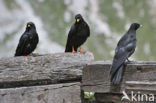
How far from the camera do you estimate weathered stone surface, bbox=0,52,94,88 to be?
6090 mm

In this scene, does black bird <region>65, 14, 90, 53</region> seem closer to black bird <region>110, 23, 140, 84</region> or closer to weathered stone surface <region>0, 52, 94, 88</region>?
weathered stone surface <region>0, 52, 94, 88</region>

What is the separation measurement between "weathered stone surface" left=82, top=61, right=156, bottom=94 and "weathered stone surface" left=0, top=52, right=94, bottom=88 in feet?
0.55

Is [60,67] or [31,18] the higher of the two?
[31,18]

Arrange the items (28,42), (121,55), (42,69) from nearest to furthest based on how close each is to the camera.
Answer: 1. (121,55)
2. (42,69)
3. (28,42)

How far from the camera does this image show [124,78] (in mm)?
5711

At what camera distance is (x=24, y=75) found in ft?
20.5

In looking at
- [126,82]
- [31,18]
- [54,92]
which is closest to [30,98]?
[54,92]

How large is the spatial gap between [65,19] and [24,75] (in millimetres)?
60183

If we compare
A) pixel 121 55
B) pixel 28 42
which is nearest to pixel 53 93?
pixel 121 55

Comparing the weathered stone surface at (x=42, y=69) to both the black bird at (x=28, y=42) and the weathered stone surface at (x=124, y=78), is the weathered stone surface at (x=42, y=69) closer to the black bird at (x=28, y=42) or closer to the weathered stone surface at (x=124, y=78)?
the weathered stone surface at (x=124, y=78)

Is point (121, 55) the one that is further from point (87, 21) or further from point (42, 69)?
point (87, 21)

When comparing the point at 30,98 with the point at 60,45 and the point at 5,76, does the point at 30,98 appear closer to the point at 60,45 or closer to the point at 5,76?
the point at 5,76

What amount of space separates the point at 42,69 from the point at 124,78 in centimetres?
124

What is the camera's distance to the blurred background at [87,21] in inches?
2376
